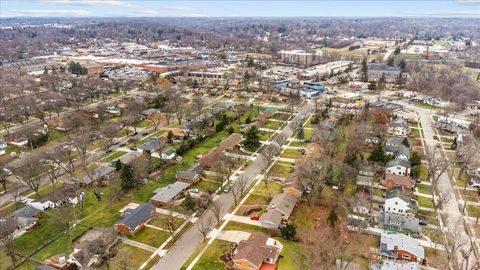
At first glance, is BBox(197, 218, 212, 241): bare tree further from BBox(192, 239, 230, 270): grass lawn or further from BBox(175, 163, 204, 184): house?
BBox(175, 163, 204, 184): house

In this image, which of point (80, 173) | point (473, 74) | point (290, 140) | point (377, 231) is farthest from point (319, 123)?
point (473, 74)

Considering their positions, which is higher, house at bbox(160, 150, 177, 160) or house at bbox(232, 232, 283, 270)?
house at bbox(160, 150, 177, 160)

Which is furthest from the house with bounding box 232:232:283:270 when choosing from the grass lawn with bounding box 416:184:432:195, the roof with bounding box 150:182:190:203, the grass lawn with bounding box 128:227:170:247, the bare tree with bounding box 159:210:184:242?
the grass lawn with bounding box 416:184:432:195

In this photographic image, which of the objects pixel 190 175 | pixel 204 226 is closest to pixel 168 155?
pixel 190 175

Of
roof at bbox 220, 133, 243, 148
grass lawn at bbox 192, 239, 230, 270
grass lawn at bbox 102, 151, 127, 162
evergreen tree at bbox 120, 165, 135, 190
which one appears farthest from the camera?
roof at bbox 220, 133, 243, 148

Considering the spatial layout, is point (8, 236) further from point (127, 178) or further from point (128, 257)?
point (127, 178)

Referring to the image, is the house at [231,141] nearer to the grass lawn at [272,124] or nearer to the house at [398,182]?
the grass lawn at [272,124]

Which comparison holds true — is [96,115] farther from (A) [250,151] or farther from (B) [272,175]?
(B) [272,175]
